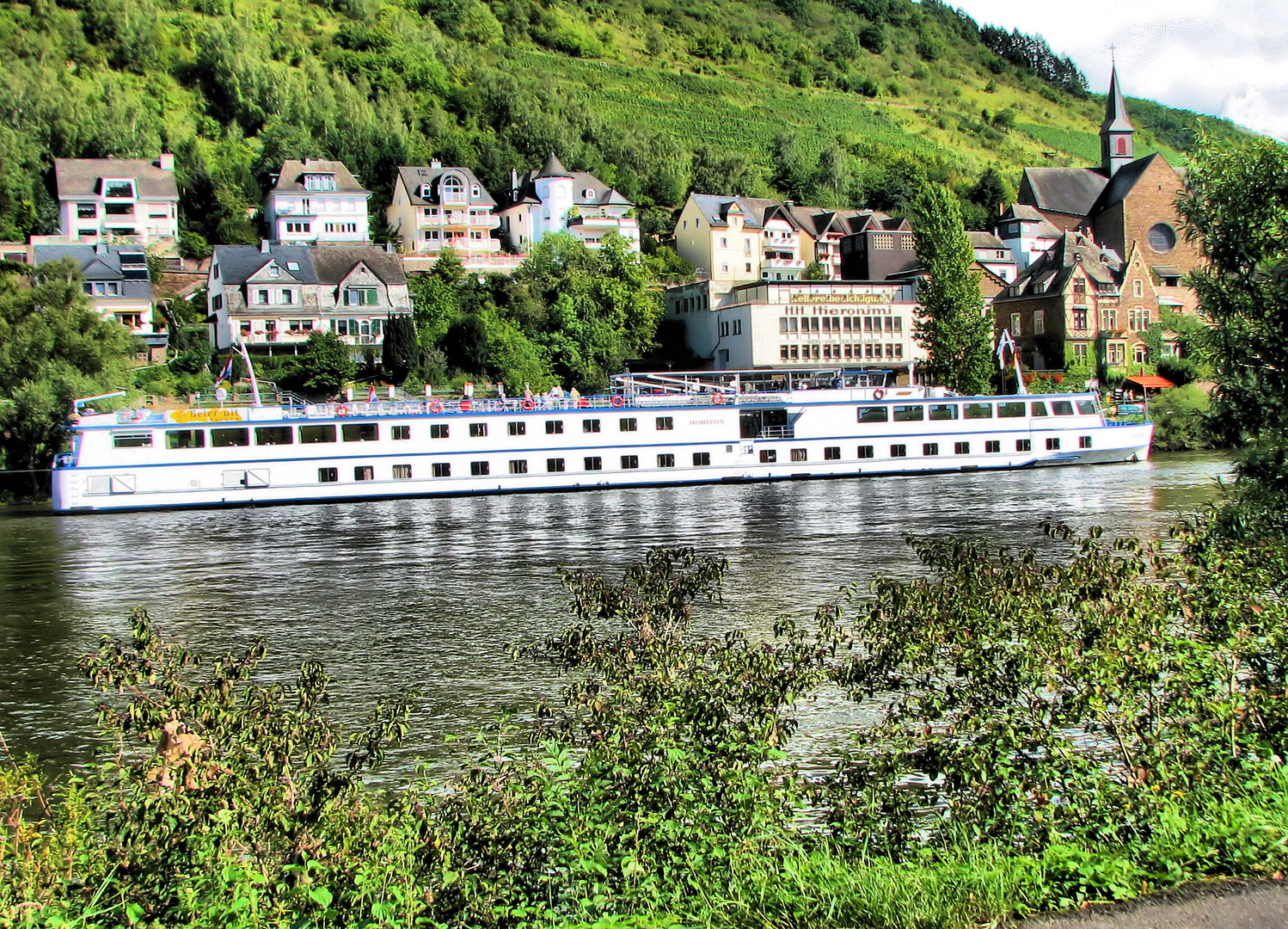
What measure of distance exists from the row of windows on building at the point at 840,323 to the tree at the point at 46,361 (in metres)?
37.2

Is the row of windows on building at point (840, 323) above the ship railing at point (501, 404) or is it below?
above

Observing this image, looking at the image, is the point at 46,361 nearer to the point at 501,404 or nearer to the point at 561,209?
the point at 501,404

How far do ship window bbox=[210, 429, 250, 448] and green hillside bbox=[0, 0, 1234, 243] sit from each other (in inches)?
1612

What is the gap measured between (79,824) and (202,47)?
358ft

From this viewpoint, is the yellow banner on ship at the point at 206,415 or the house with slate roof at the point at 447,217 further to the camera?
the house with slate roof at the point at 447,217

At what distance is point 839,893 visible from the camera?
23.1 ft

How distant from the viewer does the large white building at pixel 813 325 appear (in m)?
71.0

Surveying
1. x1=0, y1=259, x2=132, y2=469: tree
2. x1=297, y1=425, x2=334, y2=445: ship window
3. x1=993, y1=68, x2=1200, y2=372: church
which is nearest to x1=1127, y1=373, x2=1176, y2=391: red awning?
x1=993, y1=68, x2=1200, y2=372: church

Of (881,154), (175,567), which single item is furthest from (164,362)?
(881,154)

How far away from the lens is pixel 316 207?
81750 mm

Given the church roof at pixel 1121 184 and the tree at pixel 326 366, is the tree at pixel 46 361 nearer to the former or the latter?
the tree at pixel 326 366

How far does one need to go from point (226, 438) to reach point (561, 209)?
51.4m

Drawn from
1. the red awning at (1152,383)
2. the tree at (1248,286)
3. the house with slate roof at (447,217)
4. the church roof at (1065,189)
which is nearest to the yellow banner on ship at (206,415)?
the tree at (1248,286)

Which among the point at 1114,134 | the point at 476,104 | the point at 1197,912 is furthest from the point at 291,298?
the point at 1114,134
